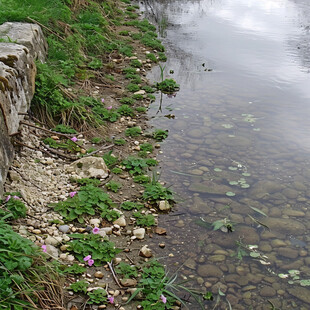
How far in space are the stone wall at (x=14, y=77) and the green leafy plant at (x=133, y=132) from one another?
4.38ft

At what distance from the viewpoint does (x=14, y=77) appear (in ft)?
13.1

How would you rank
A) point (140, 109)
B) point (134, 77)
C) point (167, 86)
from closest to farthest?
1. point (140, 109)
2. point (167, 86)
3. point (134, 77)

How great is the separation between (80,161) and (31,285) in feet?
6.22

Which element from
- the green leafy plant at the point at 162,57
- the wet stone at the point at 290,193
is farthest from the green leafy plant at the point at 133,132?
the green leafy plant at the point at 162,57

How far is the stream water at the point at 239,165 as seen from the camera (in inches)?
139

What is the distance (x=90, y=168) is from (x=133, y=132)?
1.25m

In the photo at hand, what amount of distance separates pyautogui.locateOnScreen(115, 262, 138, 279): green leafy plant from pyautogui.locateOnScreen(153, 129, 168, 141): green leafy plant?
2.41 m

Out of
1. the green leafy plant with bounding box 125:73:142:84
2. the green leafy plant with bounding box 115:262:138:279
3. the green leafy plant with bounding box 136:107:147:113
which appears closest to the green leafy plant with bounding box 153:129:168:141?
the green leafy plant with bounding box 136:107:147:113

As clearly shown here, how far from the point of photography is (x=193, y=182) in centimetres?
473

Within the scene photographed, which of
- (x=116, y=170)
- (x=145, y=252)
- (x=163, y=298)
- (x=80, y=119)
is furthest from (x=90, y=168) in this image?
(x=163, y=298)

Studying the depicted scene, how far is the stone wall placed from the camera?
140 inches

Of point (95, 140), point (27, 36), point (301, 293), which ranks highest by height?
point (27, 36)

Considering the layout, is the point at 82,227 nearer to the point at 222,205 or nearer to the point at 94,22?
the point at 222,205

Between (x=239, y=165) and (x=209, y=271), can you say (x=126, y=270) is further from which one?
(x=239, y=165)
